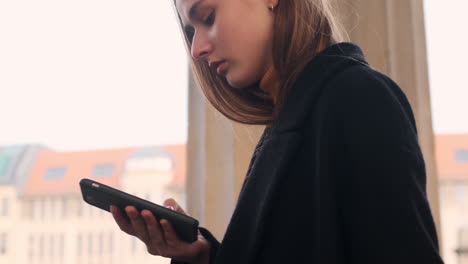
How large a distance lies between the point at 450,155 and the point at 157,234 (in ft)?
2.69

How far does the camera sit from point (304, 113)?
829 millimetres

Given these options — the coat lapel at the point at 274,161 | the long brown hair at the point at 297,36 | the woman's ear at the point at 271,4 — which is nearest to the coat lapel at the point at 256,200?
the coat lapel at the point at 274,161

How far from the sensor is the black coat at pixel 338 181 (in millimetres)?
716

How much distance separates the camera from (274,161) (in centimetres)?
83

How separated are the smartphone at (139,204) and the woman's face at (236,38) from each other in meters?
0.22

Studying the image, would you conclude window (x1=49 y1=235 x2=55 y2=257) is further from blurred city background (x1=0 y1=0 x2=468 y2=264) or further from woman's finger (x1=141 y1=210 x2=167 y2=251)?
woman's finger (x1=141 y1=210 x2=167 y2=251)

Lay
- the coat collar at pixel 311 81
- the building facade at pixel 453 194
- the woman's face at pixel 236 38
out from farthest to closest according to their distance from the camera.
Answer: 1. the building facade at pixel 453 194
2. the woman's face at pixel 236 38
3. the coat collar at pixel 311 81

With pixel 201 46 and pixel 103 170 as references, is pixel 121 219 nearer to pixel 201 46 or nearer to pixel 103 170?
pixel 201 46

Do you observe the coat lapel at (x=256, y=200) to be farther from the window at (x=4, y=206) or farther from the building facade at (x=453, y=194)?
the window at (x=4, y=206)

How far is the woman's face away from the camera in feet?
3.09

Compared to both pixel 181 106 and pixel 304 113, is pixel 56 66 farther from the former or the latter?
pixel 304 113

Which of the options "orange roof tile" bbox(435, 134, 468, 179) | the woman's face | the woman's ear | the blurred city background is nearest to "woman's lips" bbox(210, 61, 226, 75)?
the woman's face

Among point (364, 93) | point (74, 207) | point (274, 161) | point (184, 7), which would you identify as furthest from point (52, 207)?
point (364, 93)

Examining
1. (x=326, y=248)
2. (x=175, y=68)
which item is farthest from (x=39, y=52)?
(x=326, y=248)
